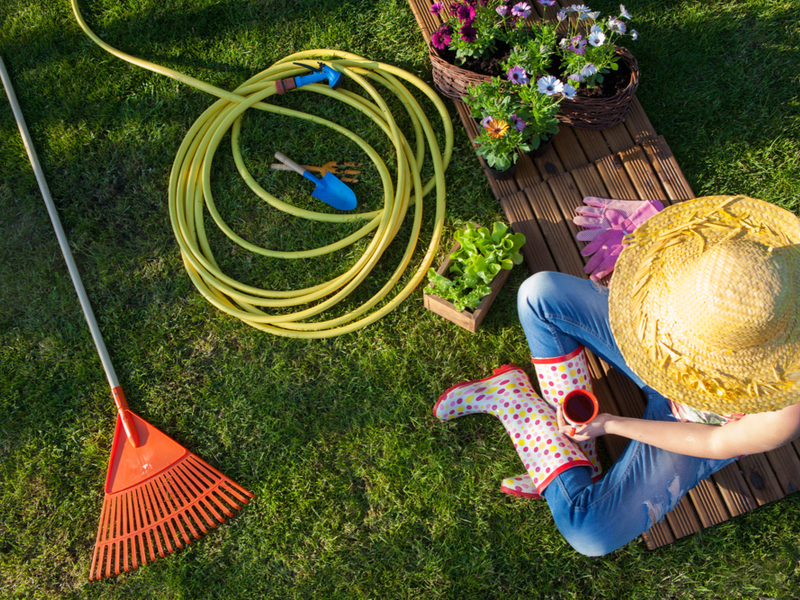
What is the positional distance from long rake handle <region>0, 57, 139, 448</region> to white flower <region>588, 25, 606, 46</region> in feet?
10.1

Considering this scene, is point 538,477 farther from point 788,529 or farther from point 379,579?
point 788,529

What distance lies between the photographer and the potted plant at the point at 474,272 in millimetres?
2512

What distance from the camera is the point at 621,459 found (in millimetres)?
2355

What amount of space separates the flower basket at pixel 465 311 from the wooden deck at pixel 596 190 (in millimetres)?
310

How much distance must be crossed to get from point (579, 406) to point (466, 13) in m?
2.07

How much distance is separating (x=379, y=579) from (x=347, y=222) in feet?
6.35

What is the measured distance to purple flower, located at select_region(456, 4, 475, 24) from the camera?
2.67 m

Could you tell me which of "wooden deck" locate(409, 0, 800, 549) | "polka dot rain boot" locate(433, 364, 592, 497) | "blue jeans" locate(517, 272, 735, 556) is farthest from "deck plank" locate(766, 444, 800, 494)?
"polka dot rain boot" locate(433, 364, 592, 497)

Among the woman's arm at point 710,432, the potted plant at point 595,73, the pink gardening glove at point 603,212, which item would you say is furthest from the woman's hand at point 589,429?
the potted plant at point 595,73

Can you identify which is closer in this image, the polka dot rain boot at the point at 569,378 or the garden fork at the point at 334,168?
the polka dot rain boot at the point at 569,378

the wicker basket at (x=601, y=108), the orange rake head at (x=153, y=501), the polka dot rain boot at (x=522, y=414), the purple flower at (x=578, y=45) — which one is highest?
the purple flower at (x=578, y=45)

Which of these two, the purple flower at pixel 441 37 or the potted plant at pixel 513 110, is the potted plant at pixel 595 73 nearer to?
the potted plant at pixel 513 110

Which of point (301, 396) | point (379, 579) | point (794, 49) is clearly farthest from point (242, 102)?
point (794, 49)

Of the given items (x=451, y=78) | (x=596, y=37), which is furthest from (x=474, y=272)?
(x=596, y=37)
